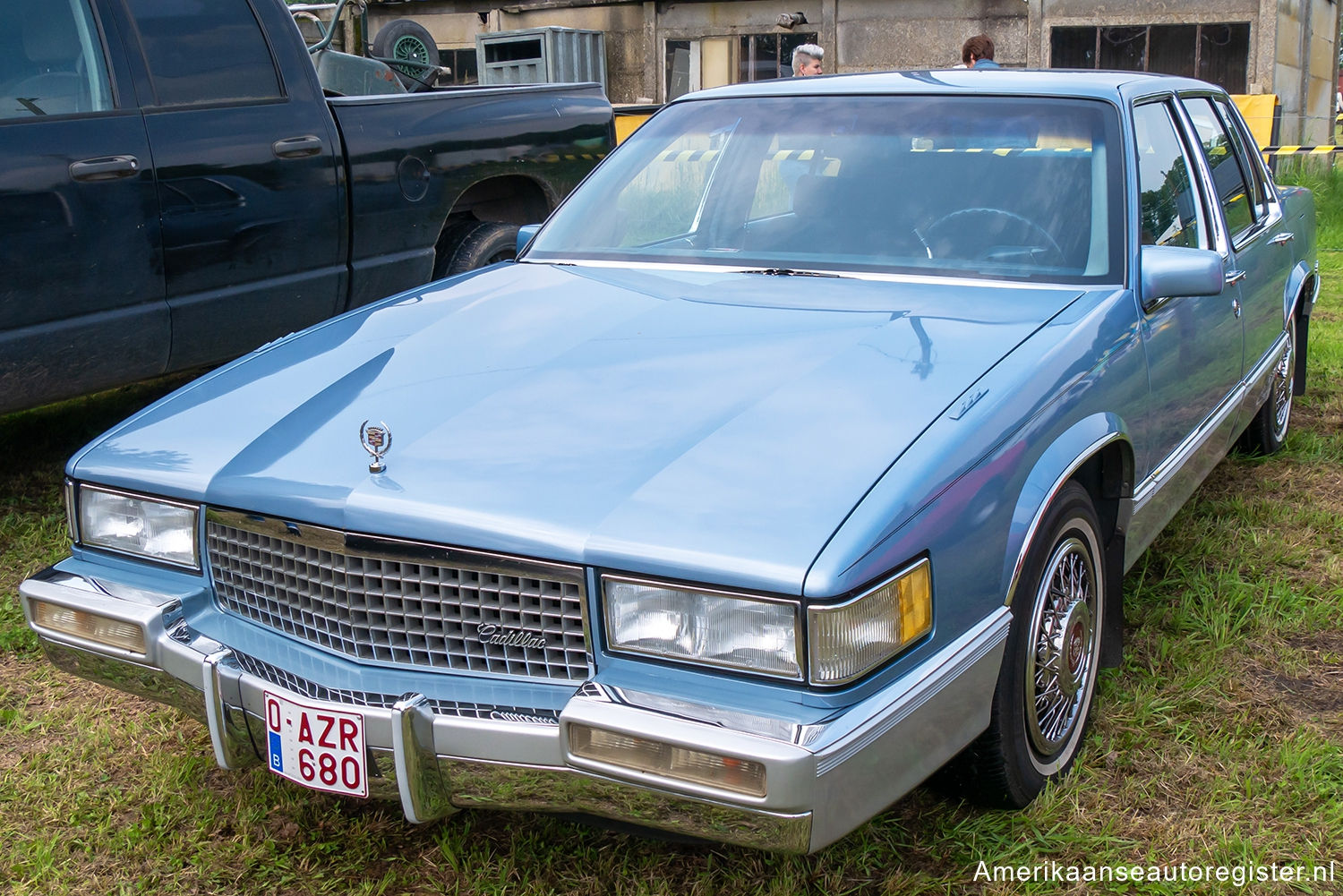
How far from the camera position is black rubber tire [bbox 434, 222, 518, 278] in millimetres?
5520

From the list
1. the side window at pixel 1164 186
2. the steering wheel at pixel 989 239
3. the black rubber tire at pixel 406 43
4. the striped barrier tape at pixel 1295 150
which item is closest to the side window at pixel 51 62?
the steering wheel at pixel 989 239

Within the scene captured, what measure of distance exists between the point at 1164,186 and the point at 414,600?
2422mm

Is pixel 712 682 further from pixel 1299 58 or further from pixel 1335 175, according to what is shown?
pixel 1299 58

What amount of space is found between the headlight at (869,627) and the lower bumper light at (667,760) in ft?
0.59

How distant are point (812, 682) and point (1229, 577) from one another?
7.76 ft

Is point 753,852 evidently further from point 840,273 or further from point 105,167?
point 105,167

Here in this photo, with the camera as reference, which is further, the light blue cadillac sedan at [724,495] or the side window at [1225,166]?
the side window at [1225,166]

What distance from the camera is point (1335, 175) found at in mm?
11289

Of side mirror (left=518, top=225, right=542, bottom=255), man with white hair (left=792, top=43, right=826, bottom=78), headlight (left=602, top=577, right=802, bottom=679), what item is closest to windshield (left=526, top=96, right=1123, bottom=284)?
side mirror (left=518, top=225, right=542, bottom=255)

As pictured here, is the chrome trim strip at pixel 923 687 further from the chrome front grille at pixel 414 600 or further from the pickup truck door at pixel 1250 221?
the pickup truck door at pixel 1250 221

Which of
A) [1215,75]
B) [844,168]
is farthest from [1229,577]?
[1215,75]

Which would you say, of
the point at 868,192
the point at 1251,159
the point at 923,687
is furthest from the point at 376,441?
the point at 1251,159

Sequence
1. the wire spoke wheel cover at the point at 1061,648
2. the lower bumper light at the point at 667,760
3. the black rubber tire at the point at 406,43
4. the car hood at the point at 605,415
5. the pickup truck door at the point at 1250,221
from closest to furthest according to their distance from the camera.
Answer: the lower bumper light at the point at 667,760
the car hood at the point at 605,415
the wire spoke wheel cover at the point at 1061,648
the pickup truck door at the point at 1250,221
the black rubber tire at the point at 406,43

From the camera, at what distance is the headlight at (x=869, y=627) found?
1912 mm
